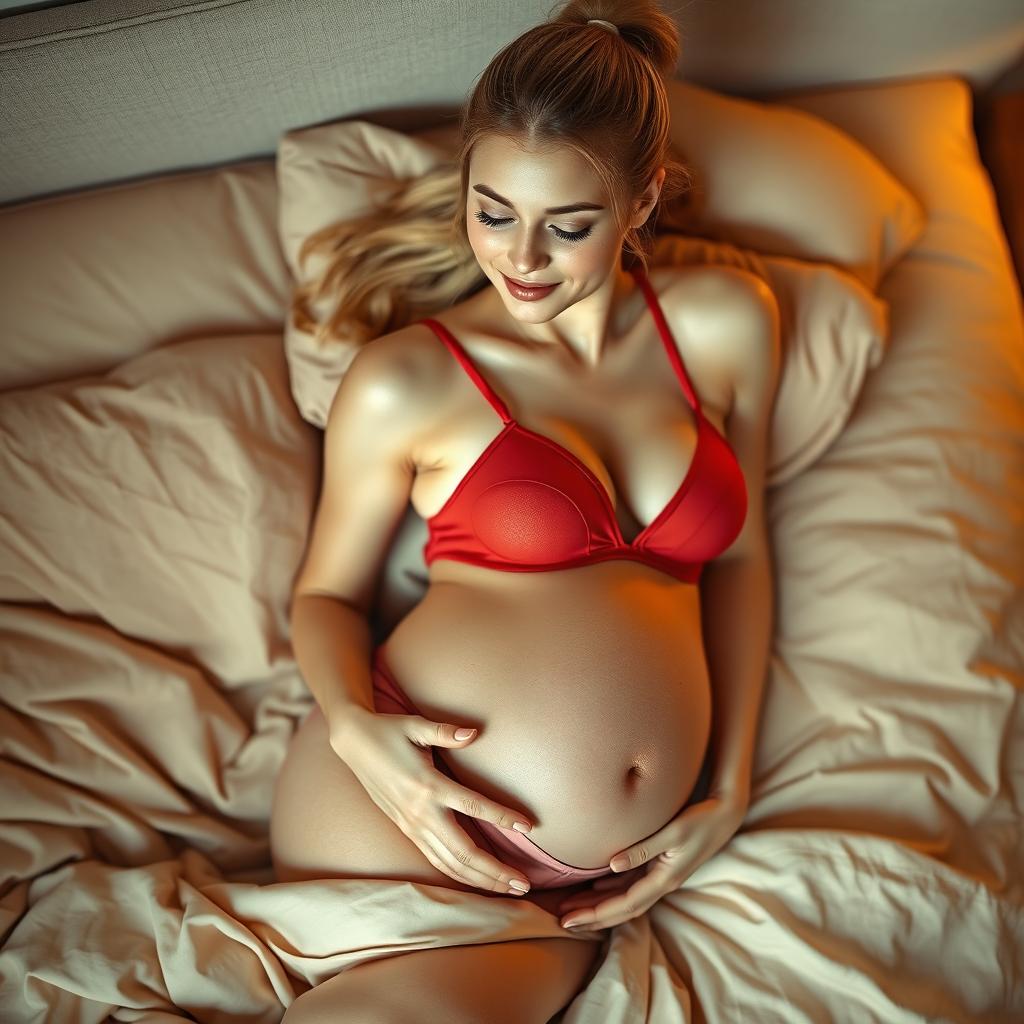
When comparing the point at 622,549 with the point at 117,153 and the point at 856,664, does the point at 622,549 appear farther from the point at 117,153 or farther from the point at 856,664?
the point at 117,153

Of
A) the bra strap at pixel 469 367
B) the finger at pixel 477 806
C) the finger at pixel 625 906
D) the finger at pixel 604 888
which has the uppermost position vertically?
the bra strap at pixel 469 367

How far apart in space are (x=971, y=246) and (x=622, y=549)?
1.04m

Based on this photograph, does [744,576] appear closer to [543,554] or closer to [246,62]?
[543,554]

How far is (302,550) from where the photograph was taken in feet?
5.19

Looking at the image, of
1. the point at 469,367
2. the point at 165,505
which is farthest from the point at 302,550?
the point at 469,367

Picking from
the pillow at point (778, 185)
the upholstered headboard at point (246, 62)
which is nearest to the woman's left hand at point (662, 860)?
the pillow at point (778, 185)

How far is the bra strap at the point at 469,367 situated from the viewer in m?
1.39

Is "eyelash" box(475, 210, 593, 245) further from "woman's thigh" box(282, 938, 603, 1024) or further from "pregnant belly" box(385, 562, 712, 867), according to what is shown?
"woman's thigh" box(282, 938, 603, 1024)

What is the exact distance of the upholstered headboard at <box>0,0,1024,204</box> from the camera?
1.45m

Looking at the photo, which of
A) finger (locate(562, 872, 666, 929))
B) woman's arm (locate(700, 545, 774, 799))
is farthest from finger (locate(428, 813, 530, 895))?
woman's arm (locate(700, 545, 774, 799))

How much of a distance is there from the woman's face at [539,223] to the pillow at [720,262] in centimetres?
41

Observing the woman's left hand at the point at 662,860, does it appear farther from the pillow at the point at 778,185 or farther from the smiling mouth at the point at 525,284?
the pillow at the point at 778,185

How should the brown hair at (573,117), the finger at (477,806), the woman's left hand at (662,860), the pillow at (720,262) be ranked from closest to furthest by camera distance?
the brown hair at (573,117) → the finger at (477,806) → the woman's left hand at (662,860) → the pillow at (720,262)

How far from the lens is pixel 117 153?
1.61 meters
